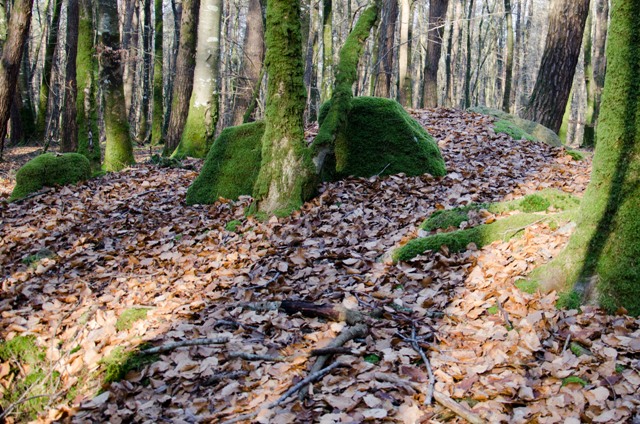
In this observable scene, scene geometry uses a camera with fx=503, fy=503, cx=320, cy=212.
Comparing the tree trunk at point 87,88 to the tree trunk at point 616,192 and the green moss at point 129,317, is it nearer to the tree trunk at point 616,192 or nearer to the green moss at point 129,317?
the green moss at point 129,317

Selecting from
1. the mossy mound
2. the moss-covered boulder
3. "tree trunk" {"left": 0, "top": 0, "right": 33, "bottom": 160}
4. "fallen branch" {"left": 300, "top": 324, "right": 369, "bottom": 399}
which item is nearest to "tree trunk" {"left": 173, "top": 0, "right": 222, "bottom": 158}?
the moss-covered boulder

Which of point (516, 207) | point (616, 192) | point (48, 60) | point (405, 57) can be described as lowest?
point (516, 207)

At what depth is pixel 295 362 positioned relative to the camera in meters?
3.49

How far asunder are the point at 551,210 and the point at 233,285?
3.41 metres

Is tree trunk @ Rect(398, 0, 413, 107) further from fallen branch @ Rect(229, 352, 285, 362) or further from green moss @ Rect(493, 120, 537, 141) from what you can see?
fallen branch @ Rect(229, 352, 285, 362)

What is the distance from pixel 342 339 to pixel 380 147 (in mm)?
4814

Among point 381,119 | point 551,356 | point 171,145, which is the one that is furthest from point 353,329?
point 171,145

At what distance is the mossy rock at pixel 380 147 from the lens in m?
7.80

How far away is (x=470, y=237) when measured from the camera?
16.1 ft

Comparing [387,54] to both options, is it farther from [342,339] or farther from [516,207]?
[342,339]

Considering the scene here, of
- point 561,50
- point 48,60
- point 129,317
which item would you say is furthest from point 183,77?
point 129,317

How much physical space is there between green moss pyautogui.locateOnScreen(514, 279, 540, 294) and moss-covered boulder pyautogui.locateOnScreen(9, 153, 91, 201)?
8.68 meters

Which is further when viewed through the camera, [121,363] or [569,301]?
[121,363]

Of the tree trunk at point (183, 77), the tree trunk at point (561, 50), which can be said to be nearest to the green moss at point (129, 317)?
the tree trunk at point (183, 77)
